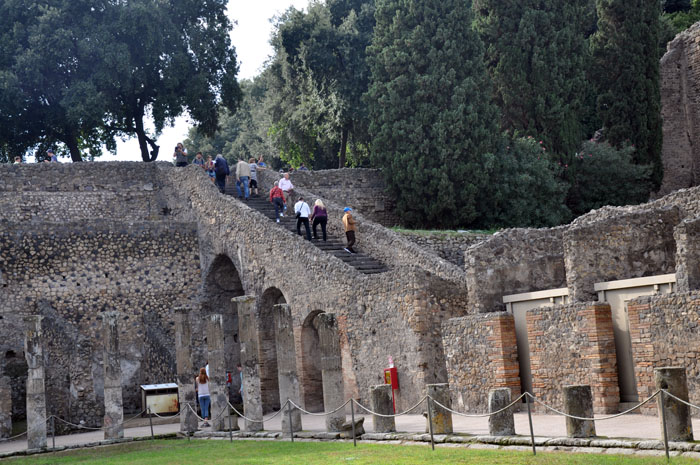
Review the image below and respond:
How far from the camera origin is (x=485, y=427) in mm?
15695

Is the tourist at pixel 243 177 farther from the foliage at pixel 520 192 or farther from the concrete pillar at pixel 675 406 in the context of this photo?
the concrete pillar at pixel 675 406

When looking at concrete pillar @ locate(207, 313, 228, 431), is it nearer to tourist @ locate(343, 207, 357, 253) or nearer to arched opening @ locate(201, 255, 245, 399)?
tourist @ locate(343, 207, 357, 253)

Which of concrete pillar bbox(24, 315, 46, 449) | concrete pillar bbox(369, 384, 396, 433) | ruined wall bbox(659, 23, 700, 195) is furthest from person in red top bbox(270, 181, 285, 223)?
ruined wall bbox(659, 23, 700, 195)

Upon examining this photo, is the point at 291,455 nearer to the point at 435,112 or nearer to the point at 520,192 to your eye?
the point at 520,192

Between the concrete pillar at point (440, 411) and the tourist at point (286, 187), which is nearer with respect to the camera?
the concrete pillar at point (440, 411)

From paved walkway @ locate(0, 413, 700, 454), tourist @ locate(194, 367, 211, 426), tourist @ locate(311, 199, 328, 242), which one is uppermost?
tourist @ locate(311, 199, 328, 242)

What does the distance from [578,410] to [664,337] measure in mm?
2781

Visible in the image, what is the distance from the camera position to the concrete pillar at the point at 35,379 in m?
21.4

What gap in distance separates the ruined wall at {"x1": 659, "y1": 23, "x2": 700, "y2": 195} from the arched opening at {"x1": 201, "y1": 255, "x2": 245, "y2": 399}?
1726 centimetres

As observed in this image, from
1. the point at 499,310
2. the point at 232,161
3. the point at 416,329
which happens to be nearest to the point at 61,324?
the point at 416,329

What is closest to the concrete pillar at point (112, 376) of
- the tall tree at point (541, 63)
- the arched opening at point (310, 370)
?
the arched opening at point (310, 370)

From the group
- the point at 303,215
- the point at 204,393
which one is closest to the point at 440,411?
the point at 204,393

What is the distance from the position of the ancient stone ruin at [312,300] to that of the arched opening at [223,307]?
5cm

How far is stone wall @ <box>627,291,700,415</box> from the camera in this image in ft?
47.9
